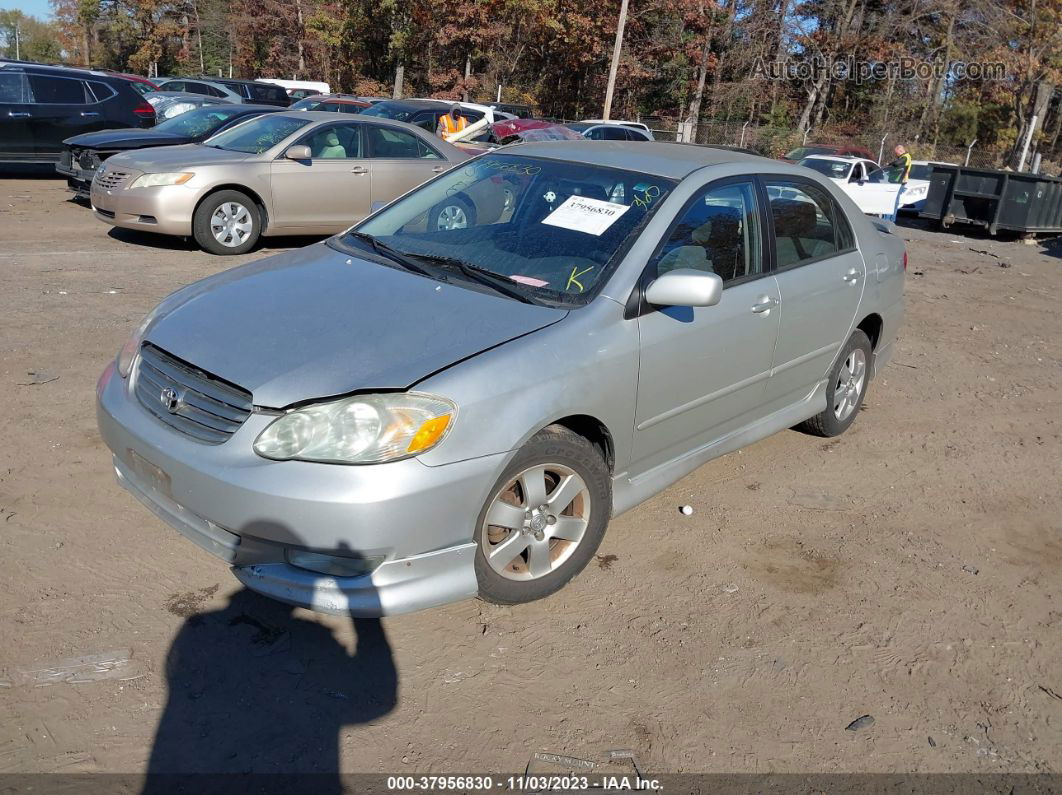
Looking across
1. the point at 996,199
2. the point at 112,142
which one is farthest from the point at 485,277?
the point at 996,199

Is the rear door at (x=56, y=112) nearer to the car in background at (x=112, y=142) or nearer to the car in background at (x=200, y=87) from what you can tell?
the car in background at (x=112, y=142)

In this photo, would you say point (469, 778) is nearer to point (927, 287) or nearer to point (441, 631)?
point (441, 631)

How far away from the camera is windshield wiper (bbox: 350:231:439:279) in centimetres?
393

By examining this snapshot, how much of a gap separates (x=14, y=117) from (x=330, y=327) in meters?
13.0

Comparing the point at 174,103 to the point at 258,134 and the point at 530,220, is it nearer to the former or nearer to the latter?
the point at 258,134

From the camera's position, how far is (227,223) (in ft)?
31.2

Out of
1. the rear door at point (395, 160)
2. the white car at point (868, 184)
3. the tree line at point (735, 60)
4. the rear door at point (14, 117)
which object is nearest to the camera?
the rear door at point (395, 160)

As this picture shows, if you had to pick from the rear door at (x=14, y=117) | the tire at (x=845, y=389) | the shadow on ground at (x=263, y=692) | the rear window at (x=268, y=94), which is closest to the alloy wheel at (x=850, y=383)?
the tire at (x=845, y=389)

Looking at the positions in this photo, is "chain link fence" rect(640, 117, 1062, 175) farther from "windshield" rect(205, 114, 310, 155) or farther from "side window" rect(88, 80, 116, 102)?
"windshield" rect(205, 114, 310, 155)

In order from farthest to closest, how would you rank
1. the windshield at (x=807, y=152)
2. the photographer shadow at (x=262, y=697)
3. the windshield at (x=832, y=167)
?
the windshield at (x=807, y=152) → the windshield at (x=832, y=167) → the photographer shadow at (x=262, y=697)

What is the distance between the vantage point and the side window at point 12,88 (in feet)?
44.8

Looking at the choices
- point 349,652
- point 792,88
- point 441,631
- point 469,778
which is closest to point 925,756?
point 469,778

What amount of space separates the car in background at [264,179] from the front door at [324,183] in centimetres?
1

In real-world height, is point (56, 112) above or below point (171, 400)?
above
